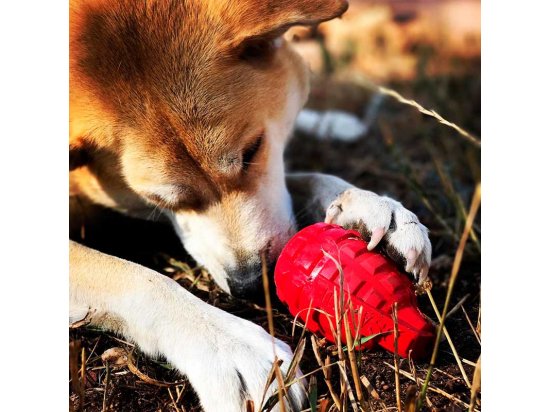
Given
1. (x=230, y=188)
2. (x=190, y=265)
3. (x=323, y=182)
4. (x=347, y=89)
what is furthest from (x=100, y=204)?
(x=347, y=89)

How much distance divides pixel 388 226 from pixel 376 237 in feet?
0.27

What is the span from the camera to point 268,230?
1994mm

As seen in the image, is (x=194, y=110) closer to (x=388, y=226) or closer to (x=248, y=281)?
(x=248, y=281)

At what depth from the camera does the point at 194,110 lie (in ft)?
6.15

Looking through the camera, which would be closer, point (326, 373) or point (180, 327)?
point (326, 373)

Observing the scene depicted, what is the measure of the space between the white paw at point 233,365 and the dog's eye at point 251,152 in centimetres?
54

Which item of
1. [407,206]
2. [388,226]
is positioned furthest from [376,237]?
[407,206]

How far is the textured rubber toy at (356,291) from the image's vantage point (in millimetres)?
1539

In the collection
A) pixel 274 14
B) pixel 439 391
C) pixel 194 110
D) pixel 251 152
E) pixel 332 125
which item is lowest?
pixel 332 125

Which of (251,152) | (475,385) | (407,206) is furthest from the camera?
(407,206)

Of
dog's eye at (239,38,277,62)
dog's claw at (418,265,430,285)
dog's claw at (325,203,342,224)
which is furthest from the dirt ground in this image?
dog's eye at (239,38,277,62)

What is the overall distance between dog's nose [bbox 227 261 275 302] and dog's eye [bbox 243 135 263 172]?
31 centimetres
